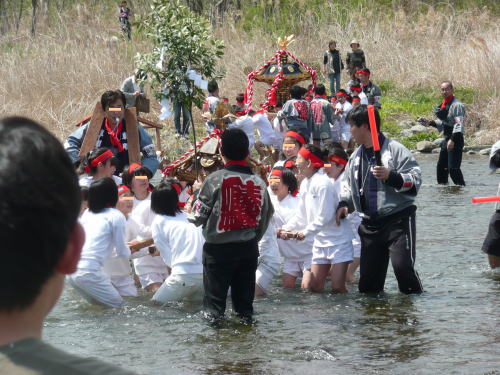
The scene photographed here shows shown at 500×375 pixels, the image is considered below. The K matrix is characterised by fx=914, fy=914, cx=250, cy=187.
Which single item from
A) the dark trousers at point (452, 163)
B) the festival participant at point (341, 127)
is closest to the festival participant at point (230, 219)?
the dark trousers at point (452, 163)

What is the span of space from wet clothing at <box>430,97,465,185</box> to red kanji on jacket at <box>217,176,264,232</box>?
31.7 feet

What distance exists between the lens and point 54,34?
27.6 meters

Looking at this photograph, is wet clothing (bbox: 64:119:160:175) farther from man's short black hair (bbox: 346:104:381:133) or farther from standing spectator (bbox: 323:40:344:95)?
standing spectator (bbox: 323:40:344:95)

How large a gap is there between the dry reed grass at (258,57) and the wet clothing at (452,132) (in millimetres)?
5377

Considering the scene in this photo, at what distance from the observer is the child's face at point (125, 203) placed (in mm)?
8406

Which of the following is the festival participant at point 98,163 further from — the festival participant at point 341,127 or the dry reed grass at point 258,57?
the festival participant at point 341,127

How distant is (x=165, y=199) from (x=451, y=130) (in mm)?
9427

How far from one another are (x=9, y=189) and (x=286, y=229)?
697 cm

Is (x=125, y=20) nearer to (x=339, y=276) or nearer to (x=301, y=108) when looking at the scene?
(x=301, y=108)

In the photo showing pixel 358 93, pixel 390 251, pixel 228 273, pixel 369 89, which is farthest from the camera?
pixel 369 89

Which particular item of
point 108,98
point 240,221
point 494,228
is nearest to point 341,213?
point 494,228

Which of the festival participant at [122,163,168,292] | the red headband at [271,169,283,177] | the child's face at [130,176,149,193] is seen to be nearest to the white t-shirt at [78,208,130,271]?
Answer: the festival participant at [122,163,168,292]

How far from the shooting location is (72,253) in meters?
1.62

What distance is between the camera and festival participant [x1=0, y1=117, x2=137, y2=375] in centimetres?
150
